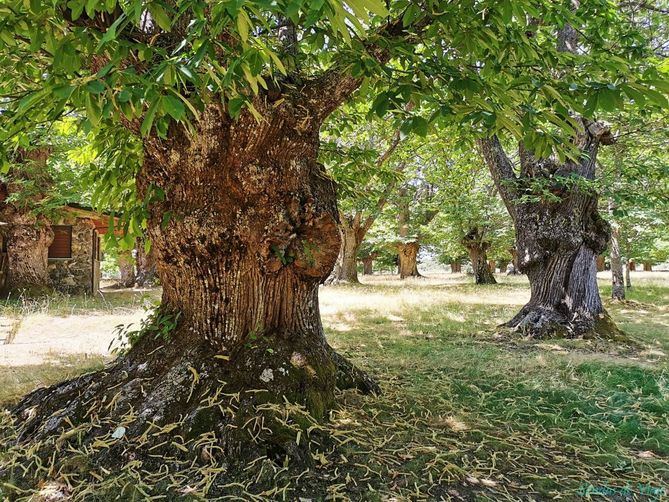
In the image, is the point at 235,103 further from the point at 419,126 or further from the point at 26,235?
the point at 26,235

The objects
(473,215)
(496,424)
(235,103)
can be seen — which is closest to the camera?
(235,103)

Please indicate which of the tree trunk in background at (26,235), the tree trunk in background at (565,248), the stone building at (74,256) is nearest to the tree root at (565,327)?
the tree trunk in background at (565,248)

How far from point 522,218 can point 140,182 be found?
5830 millimetres

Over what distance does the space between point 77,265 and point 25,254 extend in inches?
57.9

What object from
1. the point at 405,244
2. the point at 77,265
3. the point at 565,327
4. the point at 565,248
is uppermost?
the point at 405,244

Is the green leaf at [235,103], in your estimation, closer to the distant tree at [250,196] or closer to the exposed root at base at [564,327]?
the distant tree at [250,196]

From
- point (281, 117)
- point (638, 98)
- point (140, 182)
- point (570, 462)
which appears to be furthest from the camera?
point (140, 182)

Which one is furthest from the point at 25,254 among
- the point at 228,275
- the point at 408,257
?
the point at 408,257

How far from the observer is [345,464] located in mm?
2238

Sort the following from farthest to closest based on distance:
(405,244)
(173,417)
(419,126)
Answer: (405,244) < (173,417) < (419,126)

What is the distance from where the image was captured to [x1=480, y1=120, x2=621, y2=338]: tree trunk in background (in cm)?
628

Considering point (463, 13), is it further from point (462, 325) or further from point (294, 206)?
point (462, 325)

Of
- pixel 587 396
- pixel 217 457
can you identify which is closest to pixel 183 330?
pixel 217 457

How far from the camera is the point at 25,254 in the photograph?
12.1 metres
